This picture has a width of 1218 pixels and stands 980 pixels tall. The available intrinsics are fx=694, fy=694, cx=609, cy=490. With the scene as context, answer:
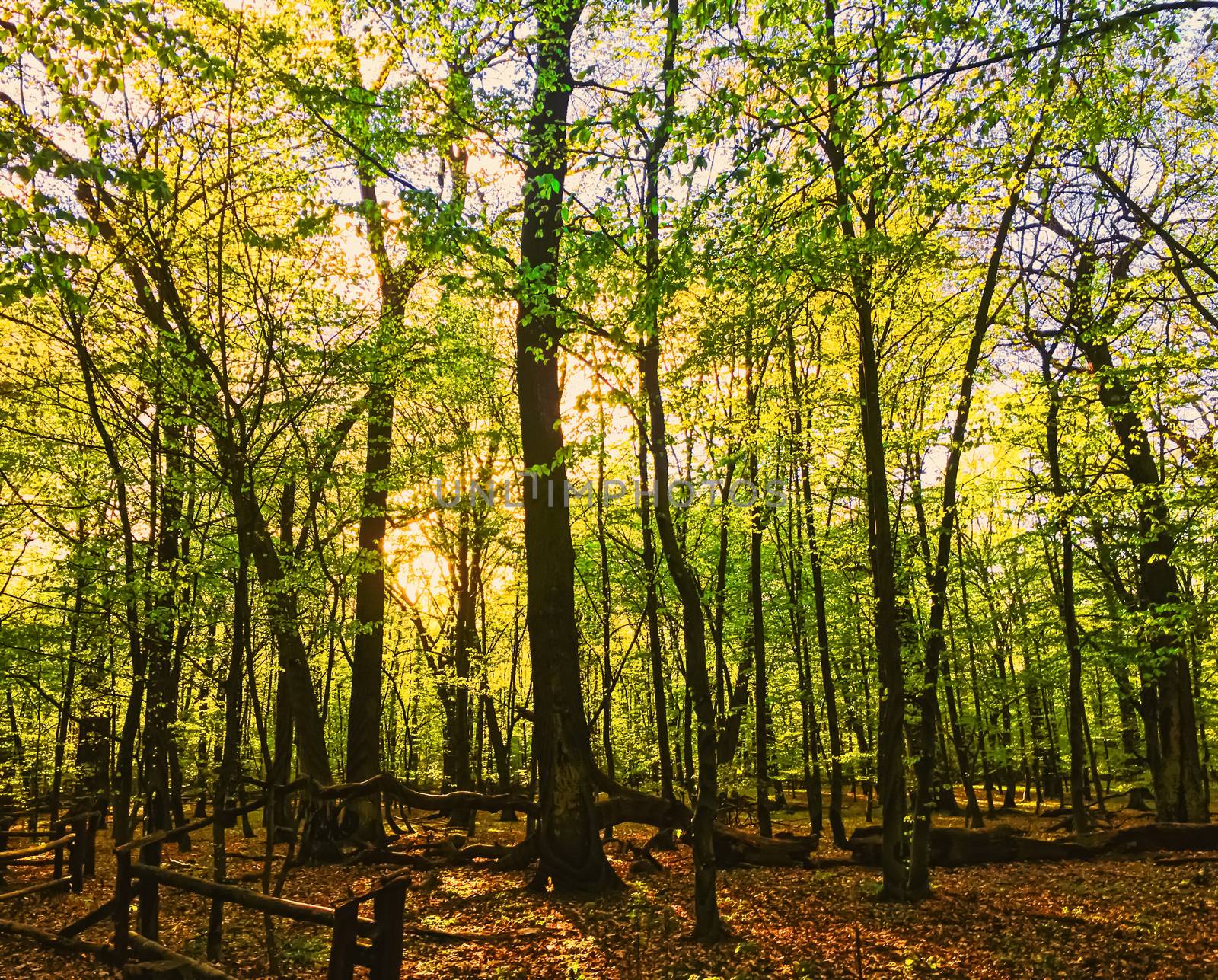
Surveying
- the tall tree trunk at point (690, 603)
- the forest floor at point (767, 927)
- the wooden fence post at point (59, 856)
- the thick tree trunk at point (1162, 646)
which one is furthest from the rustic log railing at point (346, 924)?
the thick tree trunk at point (1162, 646)

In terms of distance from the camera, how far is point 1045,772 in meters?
28.8

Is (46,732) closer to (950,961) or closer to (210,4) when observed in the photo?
(210,4)

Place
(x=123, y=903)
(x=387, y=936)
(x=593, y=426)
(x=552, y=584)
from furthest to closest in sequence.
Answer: (x=593, y=426)
(x=552, y=584)
(x=123, y=903)
(x=387, y=936)

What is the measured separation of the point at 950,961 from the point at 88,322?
483 inches

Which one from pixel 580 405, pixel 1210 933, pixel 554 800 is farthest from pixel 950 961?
pixel 580 405

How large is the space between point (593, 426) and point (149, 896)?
458 inches

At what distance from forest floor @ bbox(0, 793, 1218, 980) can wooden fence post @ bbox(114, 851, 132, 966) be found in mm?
1534

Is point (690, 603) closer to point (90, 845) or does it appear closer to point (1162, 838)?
point (90, 845)

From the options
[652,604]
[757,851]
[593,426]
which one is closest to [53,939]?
[757,851]

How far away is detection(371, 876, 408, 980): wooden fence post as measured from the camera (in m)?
4.17

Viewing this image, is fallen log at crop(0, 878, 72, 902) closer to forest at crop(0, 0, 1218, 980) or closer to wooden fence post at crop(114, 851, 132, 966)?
forest at crop(0, 0, 1218, 980)

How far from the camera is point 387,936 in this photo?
4203 millimetres

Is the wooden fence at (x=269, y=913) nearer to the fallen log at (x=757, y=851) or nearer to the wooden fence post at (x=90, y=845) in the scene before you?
the wooden fence post at (x=90, y=845)

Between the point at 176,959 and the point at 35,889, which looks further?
the point at 35,889
